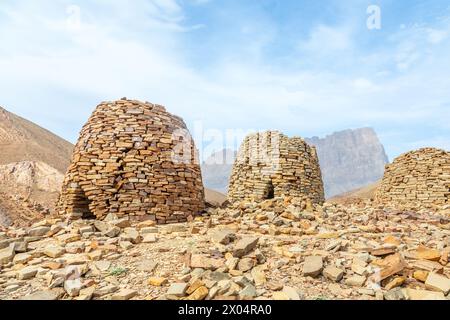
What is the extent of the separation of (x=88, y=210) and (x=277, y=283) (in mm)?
5196

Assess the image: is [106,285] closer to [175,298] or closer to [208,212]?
[175,298]

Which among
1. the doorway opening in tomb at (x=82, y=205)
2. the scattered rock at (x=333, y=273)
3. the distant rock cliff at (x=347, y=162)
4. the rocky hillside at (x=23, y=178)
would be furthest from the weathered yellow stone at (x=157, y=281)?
the distant rock cliff at (x=347, y=162)

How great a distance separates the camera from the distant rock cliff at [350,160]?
392 ft

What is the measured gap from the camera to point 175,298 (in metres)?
3.55

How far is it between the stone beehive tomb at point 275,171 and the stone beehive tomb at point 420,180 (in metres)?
4.14

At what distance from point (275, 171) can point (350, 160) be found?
128349 millimetres

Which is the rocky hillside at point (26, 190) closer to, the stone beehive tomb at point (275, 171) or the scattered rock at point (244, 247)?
the stone beehive tomb at point (275, 171)

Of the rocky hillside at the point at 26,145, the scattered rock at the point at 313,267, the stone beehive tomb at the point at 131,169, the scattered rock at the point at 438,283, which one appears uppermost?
the rocky hillside at the point at 26,145

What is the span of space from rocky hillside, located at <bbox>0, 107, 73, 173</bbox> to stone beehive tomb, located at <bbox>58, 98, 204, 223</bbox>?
22.4 metres

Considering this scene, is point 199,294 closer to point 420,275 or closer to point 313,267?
point 313,267

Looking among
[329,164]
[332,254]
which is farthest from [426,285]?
[329,164]

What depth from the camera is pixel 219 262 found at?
14.1 feet

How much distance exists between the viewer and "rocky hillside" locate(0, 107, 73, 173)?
1078 inches

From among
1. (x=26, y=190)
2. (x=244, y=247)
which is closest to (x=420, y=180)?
(x=244, y=247)
